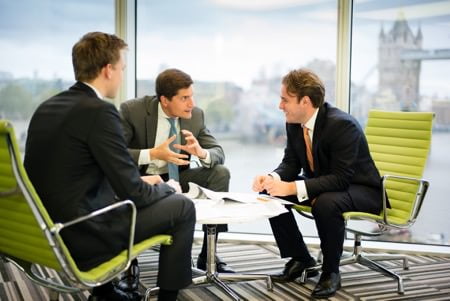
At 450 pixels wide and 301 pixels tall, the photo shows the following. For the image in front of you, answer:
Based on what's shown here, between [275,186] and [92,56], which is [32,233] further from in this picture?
[275,186]

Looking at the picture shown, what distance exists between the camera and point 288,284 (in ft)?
11.1

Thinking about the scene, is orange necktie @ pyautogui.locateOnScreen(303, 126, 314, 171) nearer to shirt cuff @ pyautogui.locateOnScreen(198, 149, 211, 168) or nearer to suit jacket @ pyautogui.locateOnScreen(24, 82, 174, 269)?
shirt cuff @ pyautogui.locateOnScreen(198, 149, 211, 168)

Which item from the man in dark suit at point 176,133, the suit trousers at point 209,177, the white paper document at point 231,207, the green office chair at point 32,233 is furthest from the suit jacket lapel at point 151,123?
the green office chair at point 32,233

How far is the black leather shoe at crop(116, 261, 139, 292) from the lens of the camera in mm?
3174

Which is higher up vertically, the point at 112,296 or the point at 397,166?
the point at 397,166

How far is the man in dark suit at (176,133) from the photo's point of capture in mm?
3459

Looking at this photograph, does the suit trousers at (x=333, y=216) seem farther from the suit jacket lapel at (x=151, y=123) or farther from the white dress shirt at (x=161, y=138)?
the suit jacket lapel at (x=151, y=123)

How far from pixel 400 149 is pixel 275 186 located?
87 centimetres

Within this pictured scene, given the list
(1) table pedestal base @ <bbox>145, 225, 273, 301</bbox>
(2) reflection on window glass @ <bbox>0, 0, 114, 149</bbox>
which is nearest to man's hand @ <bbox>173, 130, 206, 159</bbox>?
(1) table pedestal base @ <bbox>145, 225, 273, 301</bbox>

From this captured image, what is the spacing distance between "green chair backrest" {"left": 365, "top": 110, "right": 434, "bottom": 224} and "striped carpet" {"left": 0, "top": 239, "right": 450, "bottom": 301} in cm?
41

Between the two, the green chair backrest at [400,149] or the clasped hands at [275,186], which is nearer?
the clasped hands at [275,186]

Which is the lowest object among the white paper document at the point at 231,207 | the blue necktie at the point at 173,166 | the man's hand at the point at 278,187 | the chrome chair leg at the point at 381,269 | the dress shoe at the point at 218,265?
the dress shoe at the point at 218,265

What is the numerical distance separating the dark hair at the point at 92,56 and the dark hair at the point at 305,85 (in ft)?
3.79

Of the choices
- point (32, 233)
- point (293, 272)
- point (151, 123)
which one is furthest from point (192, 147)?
point (32, 233)
